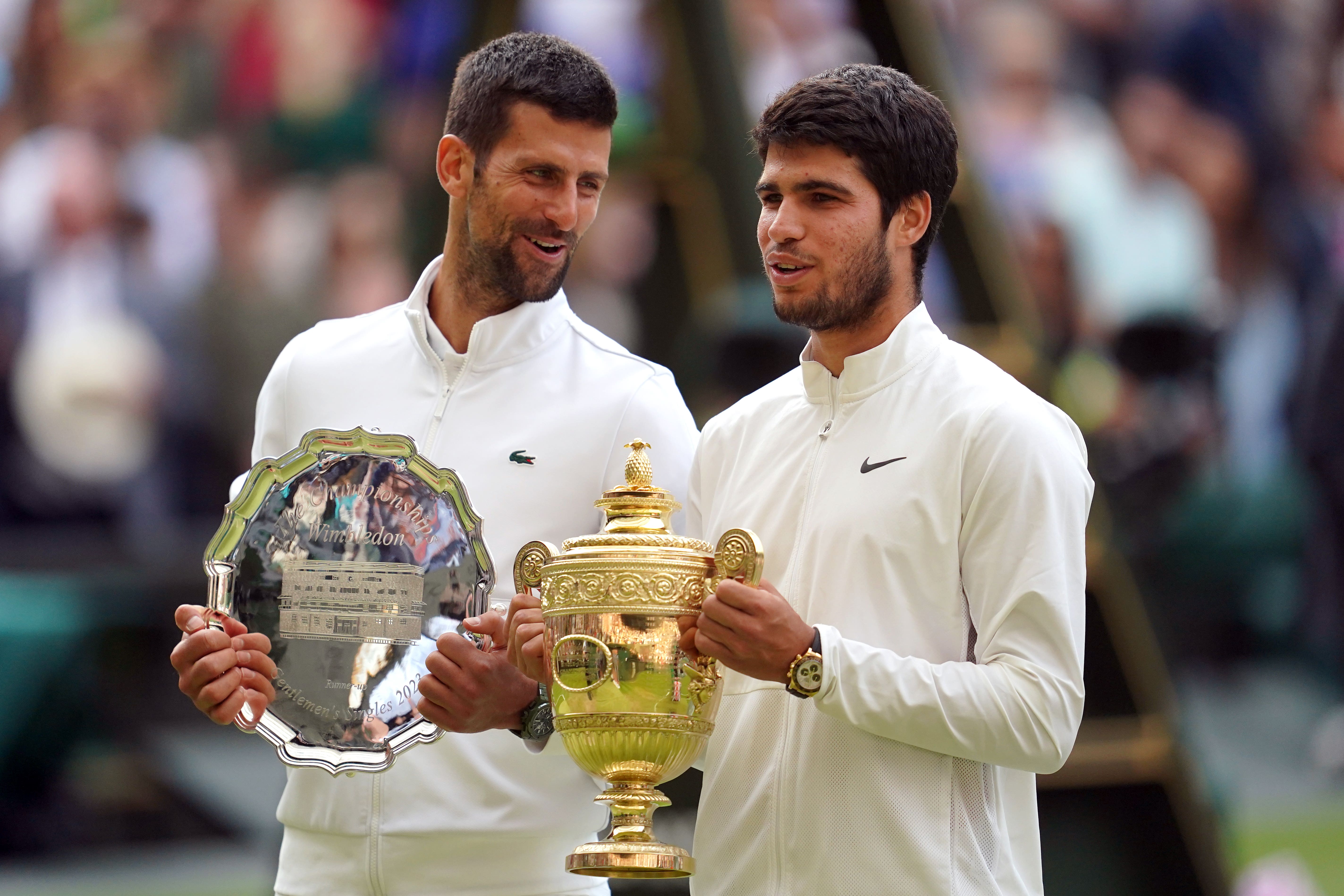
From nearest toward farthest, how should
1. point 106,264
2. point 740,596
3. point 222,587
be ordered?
point 740,596
point 222,587
point 106,264

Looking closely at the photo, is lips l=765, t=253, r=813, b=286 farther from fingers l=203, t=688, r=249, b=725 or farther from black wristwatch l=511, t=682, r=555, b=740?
fingers l=203, t=688, r=249, b=725

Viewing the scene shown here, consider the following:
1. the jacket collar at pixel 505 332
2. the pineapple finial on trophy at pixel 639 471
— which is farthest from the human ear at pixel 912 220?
the jacket collar at pixel 505 332

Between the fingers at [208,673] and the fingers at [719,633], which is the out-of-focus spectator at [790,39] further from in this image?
the fingers at [719,633]

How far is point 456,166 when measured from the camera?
113 inches

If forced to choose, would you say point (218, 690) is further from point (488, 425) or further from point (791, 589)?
point (791, 589)

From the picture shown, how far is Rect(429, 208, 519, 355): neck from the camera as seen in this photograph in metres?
2.81

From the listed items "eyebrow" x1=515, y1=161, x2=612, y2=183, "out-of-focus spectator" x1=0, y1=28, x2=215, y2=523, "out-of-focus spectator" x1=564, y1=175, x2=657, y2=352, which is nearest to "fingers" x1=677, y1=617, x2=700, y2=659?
"eyebrow" x1=515, y1=161, x2=612, y2=183

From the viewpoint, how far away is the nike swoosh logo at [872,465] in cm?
225

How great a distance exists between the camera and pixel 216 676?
243 cm

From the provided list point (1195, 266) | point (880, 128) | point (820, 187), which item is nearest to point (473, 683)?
point (820, 187)

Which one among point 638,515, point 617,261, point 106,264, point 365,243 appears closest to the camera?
point 638,515

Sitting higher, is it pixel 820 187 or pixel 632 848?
pixel 820 187

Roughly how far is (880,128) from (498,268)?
0.74m

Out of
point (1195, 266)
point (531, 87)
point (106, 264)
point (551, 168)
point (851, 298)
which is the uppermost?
point (1195, 266)
